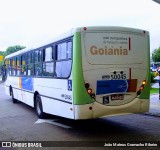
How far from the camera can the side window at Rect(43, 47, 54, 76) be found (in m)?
9.86

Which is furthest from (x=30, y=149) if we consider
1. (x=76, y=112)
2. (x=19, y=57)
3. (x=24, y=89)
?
(x=19, y=57)

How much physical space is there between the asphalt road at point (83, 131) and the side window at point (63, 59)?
1782 mm

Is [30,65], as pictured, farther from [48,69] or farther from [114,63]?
[114,63]

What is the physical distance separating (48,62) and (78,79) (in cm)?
272

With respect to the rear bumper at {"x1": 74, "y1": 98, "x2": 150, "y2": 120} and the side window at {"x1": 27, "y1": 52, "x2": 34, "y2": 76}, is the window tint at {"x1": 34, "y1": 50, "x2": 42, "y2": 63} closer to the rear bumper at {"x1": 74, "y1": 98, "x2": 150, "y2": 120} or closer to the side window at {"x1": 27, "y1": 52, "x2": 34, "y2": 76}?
the side window at {"x1": 27, "y1": 52, "x2": 34, "y2": 76}

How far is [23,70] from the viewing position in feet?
47.0

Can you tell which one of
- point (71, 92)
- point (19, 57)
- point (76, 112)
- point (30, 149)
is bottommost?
point (30, 149)

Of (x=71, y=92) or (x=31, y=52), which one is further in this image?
(x=31, y=52)

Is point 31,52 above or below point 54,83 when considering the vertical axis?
above

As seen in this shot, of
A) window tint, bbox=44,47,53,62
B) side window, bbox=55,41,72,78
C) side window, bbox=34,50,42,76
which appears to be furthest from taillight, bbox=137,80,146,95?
side window, bbox=34,50,42,76

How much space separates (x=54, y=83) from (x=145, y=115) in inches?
167

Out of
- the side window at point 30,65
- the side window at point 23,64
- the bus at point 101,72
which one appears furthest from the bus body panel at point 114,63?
the side window at point 23,64

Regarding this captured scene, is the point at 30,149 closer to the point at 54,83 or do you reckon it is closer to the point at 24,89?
the point at 54,83

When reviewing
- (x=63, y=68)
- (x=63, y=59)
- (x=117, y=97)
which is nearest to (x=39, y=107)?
(x=63, y=68)
